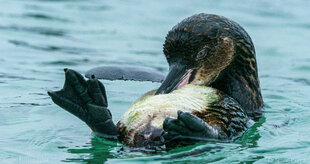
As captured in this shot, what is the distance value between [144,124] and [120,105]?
207 centimetres

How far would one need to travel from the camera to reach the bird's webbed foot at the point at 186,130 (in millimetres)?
4590

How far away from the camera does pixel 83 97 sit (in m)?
4.79

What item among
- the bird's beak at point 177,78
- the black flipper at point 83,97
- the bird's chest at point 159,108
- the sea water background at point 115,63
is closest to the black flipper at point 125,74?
the sea water background at point 115,63

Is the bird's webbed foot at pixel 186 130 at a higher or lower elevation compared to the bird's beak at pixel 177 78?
lower

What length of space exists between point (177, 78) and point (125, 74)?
2410mm

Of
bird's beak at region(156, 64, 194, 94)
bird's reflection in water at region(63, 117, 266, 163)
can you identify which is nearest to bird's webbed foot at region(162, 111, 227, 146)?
bird's reflection in water at region(63, 117, 266, 163)

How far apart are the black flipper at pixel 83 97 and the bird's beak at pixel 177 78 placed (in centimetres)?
106

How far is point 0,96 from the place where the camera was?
23.5 feet

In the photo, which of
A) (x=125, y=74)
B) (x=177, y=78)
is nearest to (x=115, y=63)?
(x=125, y=74)

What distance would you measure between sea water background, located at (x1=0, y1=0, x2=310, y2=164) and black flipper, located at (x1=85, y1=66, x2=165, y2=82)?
167mm

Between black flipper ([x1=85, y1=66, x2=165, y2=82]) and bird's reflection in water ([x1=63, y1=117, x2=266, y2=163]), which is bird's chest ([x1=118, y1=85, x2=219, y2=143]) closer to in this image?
bird's reflection in water ([x1=63, y1=117, x2=266, y2=163])

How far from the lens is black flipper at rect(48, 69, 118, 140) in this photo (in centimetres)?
475

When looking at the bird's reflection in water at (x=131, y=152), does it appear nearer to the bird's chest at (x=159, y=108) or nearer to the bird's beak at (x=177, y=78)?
the bird's chest at (x=159, y=108)

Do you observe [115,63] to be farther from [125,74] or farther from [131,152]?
[131,152]
